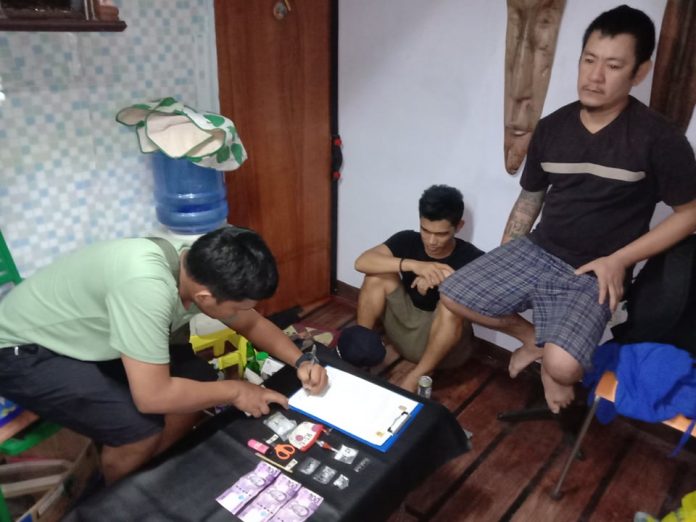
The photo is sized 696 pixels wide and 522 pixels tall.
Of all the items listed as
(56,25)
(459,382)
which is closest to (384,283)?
(459,382)

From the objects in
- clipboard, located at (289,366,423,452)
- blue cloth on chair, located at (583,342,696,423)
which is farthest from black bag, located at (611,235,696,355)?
clipboard, located at (289,366,423,452)

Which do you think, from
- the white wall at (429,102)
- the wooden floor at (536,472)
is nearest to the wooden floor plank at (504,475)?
the wooden floor at (536,472)

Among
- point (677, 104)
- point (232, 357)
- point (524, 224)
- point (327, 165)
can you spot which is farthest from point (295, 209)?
point (677, 104)

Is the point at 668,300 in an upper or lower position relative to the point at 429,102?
lower

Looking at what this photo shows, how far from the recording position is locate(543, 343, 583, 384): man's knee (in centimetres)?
161

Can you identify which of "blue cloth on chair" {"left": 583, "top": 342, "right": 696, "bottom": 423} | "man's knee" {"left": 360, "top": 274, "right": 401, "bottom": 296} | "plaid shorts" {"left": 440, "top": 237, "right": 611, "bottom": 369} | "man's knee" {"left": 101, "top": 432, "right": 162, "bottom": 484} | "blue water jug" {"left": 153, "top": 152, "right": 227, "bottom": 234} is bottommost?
"man's knee" {"left": 101, "top": 432, "right": 162, "bottom": 484}

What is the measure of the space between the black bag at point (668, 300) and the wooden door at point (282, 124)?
5.11ft

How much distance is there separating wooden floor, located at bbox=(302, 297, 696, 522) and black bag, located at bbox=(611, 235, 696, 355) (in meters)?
0.57

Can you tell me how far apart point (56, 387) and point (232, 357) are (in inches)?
31.8

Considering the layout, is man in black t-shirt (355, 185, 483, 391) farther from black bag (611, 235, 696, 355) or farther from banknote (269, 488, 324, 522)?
banknote (269, 488, 324, 522)

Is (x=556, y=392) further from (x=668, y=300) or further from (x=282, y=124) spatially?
(x=282, y=124)

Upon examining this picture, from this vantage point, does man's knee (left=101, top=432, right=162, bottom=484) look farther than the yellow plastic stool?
No

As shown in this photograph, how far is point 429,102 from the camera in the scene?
238cm

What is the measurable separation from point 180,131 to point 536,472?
1725 millimetres
